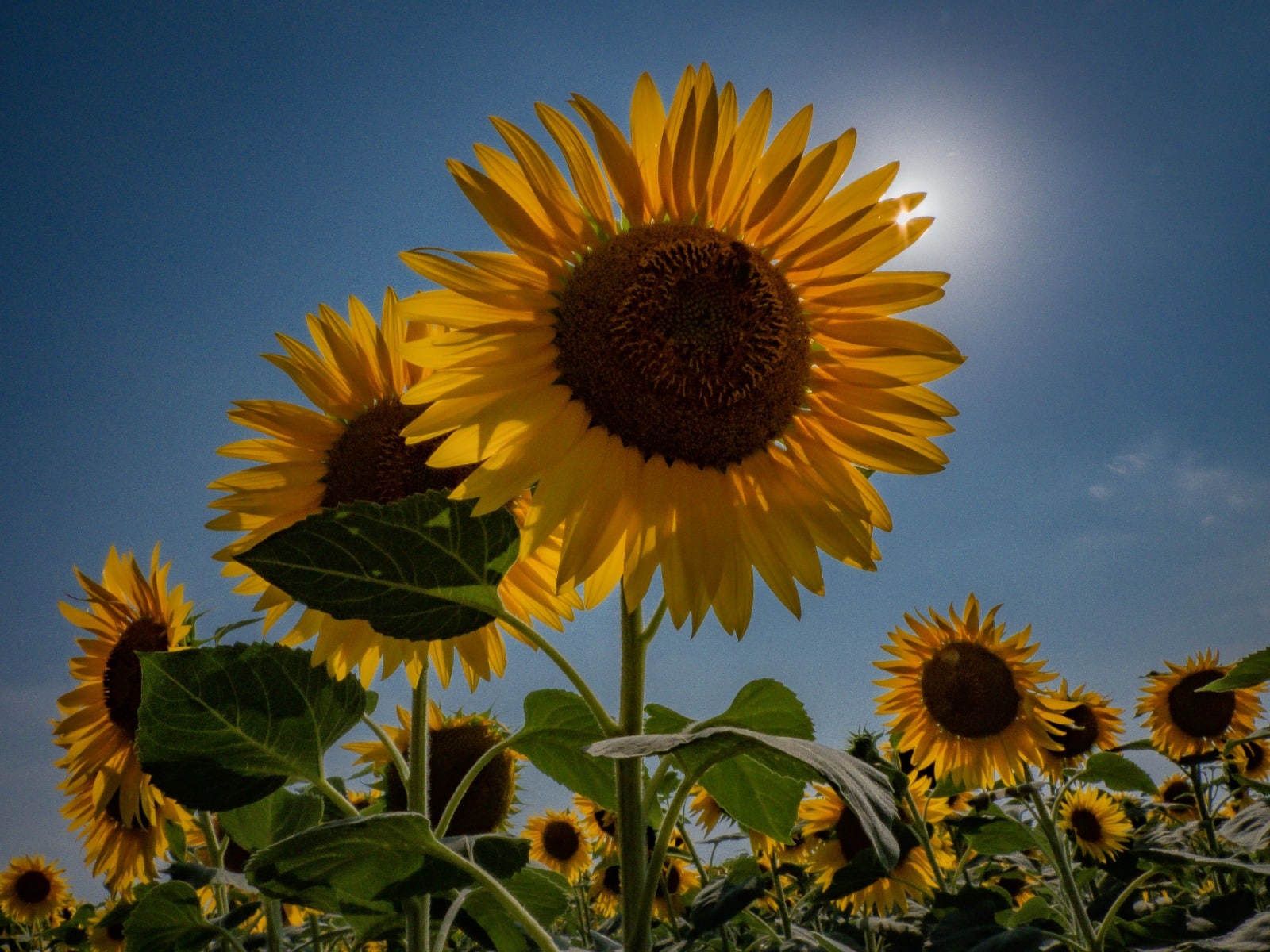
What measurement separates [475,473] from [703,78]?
100 cm

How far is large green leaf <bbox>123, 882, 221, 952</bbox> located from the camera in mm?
2854

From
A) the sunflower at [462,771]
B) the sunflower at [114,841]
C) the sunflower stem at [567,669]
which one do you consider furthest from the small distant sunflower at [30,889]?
the sunflower stem at [567,669]

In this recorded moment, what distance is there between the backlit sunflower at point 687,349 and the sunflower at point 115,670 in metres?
2.29

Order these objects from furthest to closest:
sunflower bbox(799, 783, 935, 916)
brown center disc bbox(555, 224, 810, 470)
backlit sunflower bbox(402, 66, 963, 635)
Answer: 1. sunflower bbox(799, 783, 935, 916)
2. brown center disc bbox(555, 224, 810, 470)
3. backlit sunflower bbox(402, 66, 963, 635)

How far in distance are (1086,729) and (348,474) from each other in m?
7.19

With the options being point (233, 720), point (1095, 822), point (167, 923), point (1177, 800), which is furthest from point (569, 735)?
point (1177, 800)

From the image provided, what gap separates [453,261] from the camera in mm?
1913

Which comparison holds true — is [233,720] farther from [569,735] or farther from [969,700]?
[969,700]

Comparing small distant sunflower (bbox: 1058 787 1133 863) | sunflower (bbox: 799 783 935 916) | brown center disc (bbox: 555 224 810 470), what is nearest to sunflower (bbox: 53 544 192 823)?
brown center disc (bbox: 555 224 810 470)

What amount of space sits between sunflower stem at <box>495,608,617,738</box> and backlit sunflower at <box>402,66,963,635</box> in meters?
0.18

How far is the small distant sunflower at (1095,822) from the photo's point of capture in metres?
8.34

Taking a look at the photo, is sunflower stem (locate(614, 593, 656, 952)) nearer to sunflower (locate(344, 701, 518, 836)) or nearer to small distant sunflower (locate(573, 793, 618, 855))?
sunflower (locate(344, 701, 518, 836))

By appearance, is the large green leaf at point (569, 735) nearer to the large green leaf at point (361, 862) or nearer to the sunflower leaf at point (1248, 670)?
the large green leaf at point (361, 862)

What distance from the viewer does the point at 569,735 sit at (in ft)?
7.18
